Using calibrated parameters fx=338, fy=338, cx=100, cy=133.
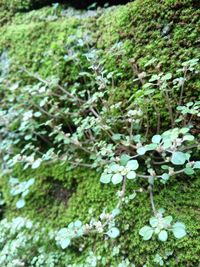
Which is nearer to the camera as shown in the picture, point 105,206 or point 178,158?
point 178,158

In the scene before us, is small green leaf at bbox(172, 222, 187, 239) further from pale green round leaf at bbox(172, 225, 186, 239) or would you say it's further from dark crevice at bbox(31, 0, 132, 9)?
dark crevice at bbox(31, 0, 132, 9)

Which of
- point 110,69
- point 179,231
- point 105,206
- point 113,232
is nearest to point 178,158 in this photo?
point 179,231

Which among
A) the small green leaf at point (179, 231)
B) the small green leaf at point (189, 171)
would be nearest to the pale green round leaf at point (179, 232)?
the small green leaf at point (179, 231)

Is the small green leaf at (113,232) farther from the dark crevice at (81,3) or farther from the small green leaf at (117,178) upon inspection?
the dark crevice at (81,3)

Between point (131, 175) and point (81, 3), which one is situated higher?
point (81, 3)

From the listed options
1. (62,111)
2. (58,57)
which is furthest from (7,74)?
(62,111)

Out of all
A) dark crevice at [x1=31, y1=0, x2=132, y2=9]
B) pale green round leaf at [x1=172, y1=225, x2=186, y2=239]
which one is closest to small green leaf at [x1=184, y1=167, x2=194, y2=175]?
pale green round leaf at [x1=172, y1=225, x2=186, y2=239]

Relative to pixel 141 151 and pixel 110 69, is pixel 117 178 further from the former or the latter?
pixel 110 69

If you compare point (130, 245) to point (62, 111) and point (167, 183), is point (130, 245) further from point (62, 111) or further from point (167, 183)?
point (62, 111)
